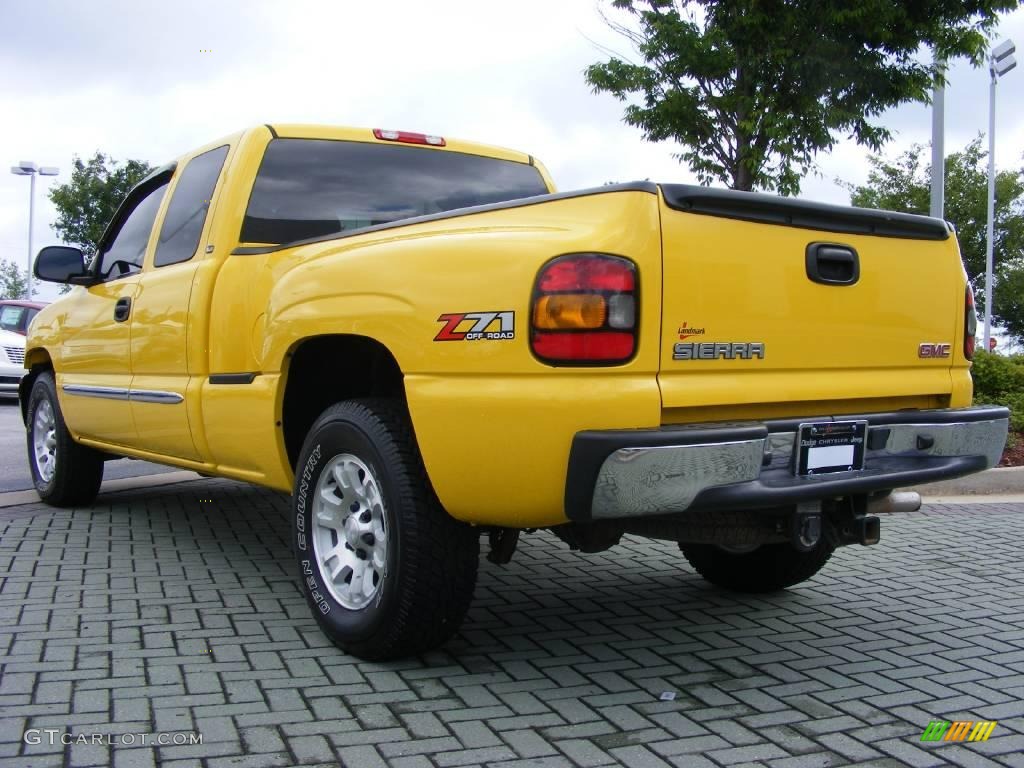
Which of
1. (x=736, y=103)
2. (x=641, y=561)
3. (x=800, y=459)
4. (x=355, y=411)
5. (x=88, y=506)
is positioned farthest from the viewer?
(x=736, y=103)

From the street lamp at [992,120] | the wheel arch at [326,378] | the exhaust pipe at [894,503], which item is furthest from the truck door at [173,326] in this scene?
the street lamp at [992,120]

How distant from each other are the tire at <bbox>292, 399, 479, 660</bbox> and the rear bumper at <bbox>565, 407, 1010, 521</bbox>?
0.57m

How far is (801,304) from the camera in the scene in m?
3.37

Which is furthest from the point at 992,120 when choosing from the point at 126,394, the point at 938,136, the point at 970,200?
the point at 126,394

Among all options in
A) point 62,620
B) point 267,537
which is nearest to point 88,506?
point 267,537

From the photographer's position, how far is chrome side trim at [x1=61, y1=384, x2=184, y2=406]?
4844 mm

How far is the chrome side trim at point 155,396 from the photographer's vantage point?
479 cm

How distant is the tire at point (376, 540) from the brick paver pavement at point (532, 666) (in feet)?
0.51

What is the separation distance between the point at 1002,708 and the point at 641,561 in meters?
2.25

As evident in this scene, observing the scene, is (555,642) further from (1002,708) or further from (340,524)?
(1002,708)

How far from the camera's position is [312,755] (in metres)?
2.84

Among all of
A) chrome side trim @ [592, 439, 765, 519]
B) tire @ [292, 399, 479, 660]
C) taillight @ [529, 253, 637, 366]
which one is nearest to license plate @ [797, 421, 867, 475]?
chrome side trim @ [592, 439, 765, 519]

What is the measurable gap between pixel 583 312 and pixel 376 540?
1132 millimetres

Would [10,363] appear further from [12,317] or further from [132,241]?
[132,241]
